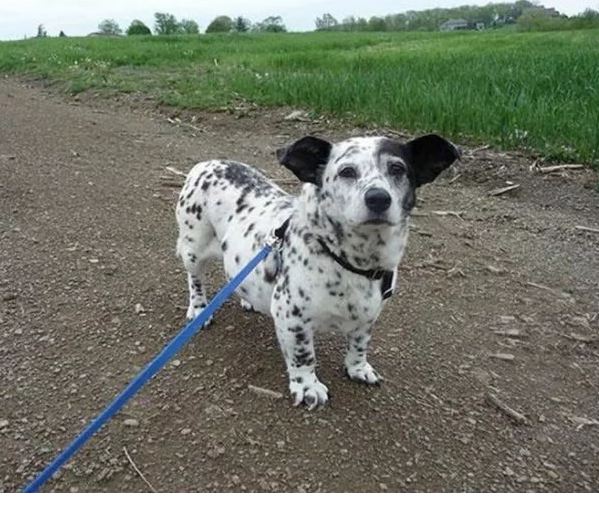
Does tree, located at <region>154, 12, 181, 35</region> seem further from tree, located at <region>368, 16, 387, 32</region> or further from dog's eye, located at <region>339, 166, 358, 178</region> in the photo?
dog's eye, located at <region>339, 166, 358, 178</region>

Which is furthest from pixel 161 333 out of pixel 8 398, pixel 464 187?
pixel 464 187

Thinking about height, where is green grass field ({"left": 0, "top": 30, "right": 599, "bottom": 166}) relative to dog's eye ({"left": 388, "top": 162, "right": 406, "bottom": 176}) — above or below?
below

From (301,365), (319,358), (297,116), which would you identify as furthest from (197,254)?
(297,116)

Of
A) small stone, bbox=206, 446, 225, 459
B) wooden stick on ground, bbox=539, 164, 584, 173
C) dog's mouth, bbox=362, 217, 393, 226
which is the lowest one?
small stone, bbox=206, 446, 225, 459

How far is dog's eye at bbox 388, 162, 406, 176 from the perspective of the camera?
2662 millimetres

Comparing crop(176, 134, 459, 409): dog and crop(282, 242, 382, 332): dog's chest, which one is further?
crop(282, 242, 382, 332): dog's chest

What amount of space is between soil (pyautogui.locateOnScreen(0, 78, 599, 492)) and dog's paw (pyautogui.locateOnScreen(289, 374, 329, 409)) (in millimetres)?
56

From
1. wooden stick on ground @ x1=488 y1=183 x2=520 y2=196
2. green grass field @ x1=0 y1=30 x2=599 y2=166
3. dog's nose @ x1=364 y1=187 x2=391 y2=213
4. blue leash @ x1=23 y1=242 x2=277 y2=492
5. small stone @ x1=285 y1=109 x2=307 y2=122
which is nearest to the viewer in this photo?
blue leash @ x1=23 y1=242 x2=277 y2=492

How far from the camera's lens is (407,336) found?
383 centimetres

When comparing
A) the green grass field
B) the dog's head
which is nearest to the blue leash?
the dog's head

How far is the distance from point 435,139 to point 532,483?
1429 mm

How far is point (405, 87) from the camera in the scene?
817cm

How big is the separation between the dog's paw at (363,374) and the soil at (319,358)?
45 millimetres

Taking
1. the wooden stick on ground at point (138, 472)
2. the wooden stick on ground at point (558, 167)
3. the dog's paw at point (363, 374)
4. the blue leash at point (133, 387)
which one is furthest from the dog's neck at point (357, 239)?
the wooden stick on ground at point (558, 167)
